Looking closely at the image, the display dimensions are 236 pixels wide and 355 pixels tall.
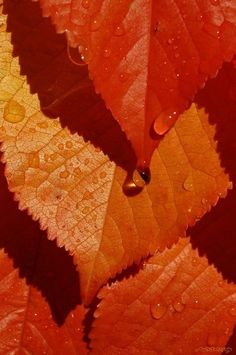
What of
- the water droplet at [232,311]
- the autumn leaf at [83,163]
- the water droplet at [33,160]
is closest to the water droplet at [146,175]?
the autumn leaf at [83,163]

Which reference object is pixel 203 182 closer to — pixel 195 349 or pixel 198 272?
pixel 198 272

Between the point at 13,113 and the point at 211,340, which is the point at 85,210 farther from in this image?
the point at 211,340

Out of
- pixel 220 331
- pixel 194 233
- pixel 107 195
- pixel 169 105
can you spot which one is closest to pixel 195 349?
pixel 220 331

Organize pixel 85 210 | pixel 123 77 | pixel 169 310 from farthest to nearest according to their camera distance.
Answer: pixel 169 310, pixel 85 210, pixel 123 77

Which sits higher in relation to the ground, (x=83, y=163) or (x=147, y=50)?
(x=147, y=50)

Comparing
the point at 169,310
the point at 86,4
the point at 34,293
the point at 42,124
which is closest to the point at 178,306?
the point at 169,310

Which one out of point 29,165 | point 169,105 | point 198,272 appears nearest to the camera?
point 169,105

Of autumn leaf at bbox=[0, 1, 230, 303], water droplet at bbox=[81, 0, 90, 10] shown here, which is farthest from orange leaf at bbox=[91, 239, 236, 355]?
water droplet at bbox=[81, 0, 90, 10]

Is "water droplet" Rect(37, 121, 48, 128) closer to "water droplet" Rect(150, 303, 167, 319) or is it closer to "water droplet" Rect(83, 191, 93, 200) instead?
"water droplet" Rect(83, 191, 93, 200)
